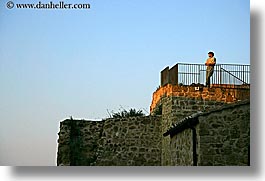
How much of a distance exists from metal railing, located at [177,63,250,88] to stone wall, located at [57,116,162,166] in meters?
0.85

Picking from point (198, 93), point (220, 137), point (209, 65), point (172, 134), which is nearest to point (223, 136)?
point (220, 137)

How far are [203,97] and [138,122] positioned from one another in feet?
3.25

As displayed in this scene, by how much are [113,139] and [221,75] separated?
178 cm

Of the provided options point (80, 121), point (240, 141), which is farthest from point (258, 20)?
point (80, 121)

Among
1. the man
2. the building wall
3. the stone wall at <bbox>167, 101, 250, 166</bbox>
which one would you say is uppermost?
the man

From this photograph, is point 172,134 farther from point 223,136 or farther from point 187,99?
point 223,136

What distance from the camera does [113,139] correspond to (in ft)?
28.3

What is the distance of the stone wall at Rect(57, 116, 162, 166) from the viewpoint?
8086 mm

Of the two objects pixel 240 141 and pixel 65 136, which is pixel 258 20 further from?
pixel 65 136

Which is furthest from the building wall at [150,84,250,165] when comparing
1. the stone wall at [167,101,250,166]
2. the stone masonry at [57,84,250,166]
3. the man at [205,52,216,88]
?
the stone wall at [167,101,250,166]

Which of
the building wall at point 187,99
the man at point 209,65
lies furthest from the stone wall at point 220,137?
the building wall at point 187,99

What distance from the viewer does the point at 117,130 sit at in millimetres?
8641

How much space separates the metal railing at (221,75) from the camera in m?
7.34

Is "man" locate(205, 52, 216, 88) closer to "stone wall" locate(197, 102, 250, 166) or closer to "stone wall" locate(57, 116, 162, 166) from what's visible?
"stone wall" locate(197, 102, 250, 166)
